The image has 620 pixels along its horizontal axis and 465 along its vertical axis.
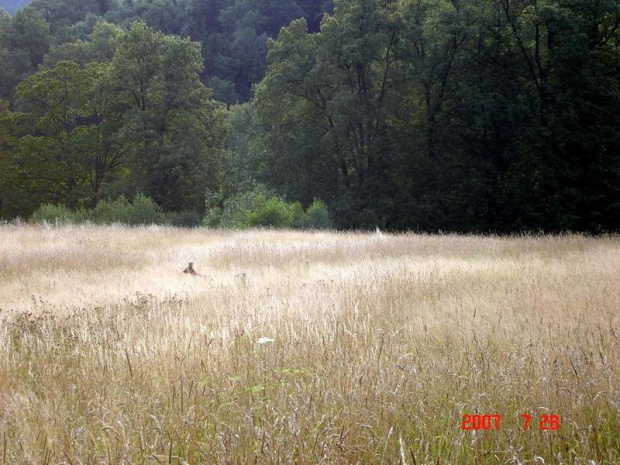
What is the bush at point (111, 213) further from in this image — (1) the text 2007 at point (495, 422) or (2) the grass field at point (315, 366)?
(1) the text 2007 at point (495, 422)

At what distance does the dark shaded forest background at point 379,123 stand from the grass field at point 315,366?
1704 centimetres

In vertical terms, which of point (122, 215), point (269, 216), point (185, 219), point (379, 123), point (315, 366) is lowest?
point (315, 366)

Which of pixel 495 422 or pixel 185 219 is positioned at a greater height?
pixel 185 219

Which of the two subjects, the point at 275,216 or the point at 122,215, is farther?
the point at 122,215

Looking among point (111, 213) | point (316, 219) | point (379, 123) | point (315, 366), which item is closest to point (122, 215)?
point (111, 213)

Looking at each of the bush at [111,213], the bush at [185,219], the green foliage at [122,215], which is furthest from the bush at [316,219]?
the bush at [111,213]

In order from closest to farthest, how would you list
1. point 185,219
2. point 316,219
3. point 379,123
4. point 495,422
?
point 495,422 → point 316,219 → point 185,219 → point 379,123

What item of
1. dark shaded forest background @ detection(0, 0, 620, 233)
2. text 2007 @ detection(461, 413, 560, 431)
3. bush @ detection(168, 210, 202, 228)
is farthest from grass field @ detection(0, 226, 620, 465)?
dark shaded forest background @ detection(0, 0, 620, 233)

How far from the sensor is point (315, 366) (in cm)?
393

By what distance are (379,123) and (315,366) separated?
2648 centimetres

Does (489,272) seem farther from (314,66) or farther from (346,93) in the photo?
(314,66)

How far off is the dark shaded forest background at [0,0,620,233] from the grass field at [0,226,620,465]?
17.0 metres

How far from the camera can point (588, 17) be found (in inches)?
1011

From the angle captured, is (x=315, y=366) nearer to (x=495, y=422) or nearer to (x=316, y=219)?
(x=495, y=422)
